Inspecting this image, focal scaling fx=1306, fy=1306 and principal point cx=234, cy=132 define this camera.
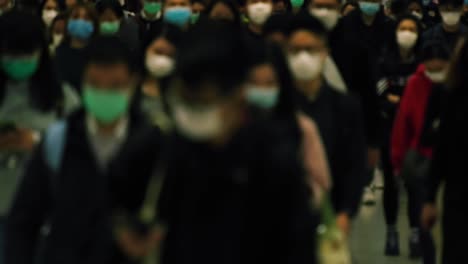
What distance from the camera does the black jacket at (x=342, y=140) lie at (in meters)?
6.22

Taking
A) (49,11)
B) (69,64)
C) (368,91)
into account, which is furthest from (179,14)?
(368,91)

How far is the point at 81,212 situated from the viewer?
470cm

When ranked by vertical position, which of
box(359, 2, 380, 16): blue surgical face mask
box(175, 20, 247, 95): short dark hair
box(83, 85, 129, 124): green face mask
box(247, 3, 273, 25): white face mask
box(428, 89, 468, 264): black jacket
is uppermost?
box(175, 20, 247, 95): short dark hair

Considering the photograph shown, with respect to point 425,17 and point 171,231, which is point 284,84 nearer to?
point 171,231

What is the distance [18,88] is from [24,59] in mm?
147

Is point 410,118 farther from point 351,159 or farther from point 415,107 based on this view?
point 351,159

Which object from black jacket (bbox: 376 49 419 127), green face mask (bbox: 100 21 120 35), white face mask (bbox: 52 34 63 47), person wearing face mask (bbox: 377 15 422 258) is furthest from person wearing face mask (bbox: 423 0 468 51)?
white face mask (bbox: 52 34 63 47)

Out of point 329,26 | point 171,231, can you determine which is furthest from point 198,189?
point 329,26

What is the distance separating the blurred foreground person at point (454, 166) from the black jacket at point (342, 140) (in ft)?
1.33

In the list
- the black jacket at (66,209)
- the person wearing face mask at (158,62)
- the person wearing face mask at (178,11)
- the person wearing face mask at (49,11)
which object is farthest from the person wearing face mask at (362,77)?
the person wearing face mask at (49,11)

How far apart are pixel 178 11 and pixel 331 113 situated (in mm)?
4817

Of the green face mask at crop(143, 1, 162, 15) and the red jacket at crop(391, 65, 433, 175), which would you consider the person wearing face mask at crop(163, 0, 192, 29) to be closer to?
the green face mask at crop(143, 1, 162, 15)

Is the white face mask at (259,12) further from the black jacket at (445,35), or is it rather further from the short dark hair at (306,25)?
the short dark hair at (306,25)

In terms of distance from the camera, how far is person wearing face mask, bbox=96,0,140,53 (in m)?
10.4
